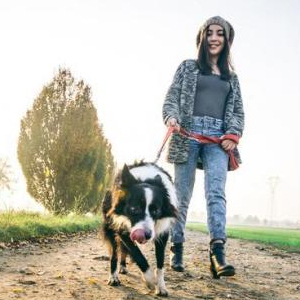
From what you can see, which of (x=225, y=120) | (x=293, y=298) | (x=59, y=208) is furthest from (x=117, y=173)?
(x=59, y=208)

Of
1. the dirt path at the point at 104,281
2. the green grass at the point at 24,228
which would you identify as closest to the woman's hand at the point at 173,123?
the dirt path at the point at 104,281

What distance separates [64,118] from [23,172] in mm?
3075

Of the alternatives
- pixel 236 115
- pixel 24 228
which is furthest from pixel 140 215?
pixel 24 228

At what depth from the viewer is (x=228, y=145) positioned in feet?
19.1

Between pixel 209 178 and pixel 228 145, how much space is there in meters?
0.47

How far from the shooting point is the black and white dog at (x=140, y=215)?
437cm

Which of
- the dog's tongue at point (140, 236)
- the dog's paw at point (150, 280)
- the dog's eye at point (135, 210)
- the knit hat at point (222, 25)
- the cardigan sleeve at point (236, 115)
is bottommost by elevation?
the dog's paw at point (150, 280)

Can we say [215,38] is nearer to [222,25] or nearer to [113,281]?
[222,25]

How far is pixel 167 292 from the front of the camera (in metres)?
4.47

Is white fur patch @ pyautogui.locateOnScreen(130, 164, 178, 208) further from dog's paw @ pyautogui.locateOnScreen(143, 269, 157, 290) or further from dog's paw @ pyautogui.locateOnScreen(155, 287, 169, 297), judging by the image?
dog's paw @ pyautogui.locateOnScreen(155, 287, 169, 297)

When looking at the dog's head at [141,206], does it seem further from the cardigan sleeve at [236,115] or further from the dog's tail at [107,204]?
the cardigan sleeve at [236,115]

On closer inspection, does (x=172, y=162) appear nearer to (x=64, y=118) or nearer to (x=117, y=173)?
(x=117, y=173)

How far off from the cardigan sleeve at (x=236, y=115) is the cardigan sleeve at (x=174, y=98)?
684 millimetres

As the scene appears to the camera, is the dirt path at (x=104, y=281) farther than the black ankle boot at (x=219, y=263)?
No
